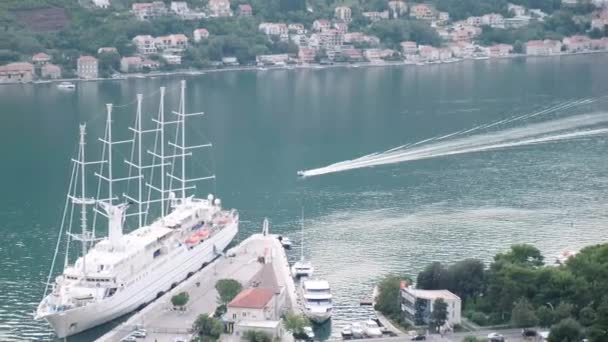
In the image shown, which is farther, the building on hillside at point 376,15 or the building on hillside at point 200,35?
the building on hillside at point 376,15

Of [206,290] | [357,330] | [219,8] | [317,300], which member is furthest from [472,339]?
[219,8]

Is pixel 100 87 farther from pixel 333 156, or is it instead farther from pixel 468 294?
pixel 468 294

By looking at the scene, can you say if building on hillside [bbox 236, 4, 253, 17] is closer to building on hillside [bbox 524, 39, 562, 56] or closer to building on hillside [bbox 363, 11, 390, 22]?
building on hillside [bbox 363, 11, 390, 22]

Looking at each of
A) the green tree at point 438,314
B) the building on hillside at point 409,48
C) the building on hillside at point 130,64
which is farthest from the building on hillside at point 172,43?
the green tree at point 438,314

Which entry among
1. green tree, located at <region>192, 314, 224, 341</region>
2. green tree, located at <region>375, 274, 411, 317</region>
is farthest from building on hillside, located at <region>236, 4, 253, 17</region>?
green tree, located at <region>192, 314, 224, 341</region>

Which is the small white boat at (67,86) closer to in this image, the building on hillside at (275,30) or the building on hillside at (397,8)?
the building on hillside at (275,30)

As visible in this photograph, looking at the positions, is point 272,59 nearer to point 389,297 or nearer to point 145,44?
point 145,44
